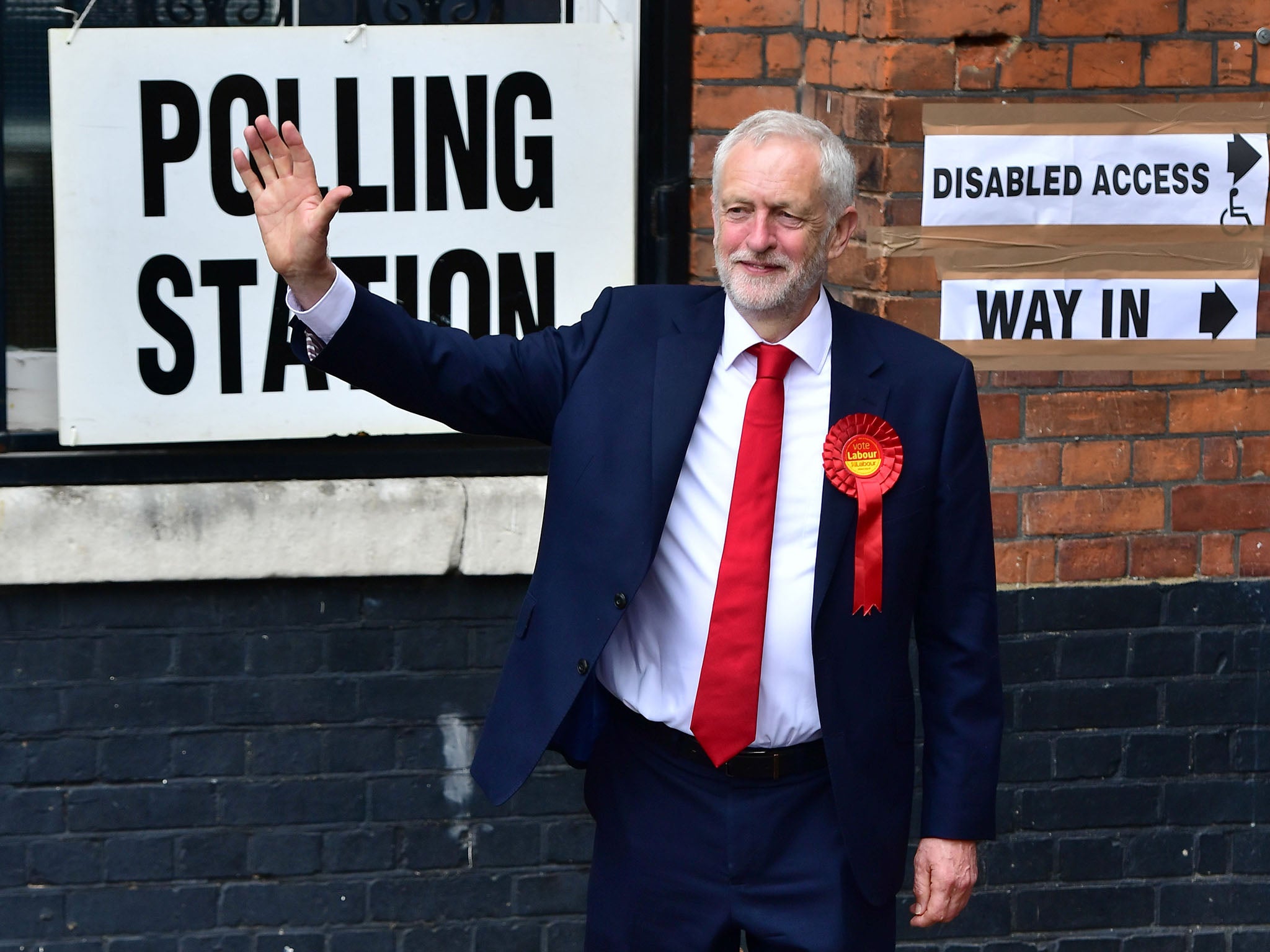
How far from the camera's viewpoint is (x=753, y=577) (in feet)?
8.99

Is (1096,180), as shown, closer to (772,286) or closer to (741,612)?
(772,286)

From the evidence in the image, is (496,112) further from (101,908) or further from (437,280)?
(101,908)

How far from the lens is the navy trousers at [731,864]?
2.82m

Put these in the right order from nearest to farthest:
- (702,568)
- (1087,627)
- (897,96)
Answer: (702,568)
(897,96)
(1087,627)

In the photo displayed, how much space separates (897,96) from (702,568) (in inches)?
62.4

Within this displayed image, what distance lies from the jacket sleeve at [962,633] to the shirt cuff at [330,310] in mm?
1043

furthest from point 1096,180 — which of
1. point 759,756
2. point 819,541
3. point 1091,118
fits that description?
point 759,756

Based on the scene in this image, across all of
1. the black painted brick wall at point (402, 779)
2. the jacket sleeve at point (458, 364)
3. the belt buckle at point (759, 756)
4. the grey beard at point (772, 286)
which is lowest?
the black painted brick wall at point (402, 779)

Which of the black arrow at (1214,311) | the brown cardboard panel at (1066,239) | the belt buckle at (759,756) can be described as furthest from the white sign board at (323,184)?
the belt buckle at (759,756)

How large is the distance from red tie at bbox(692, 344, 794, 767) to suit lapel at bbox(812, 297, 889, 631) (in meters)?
0.09

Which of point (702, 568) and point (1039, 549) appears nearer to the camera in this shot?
point (702, 568)

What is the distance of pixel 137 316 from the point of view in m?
3.94

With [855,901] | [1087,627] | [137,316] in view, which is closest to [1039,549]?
[1087,627]

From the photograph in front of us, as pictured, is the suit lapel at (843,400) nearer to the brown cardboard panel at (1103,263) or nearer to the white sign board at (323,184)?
the brown cardboard panel at (1103,263)
